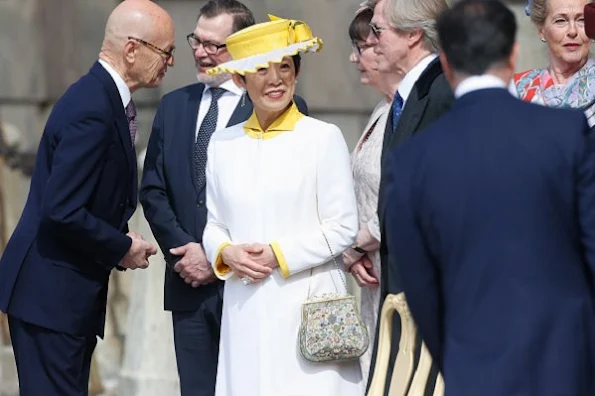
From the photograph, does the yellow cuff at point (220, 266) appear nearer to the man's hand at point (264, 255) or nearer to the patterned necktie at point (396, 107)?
the man's hand at point (264, 255)

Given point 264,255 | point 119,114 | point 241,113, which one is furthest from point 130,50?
point 264,255

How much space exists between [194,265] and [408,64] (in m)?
1.18

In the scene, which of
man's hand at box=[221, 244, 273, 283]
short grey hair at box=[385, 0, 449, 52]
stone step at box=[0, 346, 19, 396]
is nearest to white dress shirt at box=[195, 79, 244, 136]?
man's hand at box=[221, 244, 273, 283]

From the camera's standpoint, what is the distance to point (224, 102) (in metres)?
5.93

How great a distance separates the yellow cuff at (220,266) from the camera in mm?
5172

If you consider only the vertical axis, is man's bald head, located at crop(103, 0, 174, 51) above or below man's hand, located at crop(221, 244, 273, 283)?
above

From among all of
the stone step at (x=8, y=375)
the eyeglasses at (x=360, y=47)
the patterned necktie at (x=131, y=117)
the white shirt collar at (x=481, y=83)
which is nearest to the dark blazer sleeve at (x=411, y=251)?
the white shirt collar at (x=481, y=83)

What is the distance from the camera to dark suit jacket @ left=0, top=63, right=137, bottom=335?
5152 millimetres

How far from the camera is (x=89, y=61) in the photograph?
8.40 meters

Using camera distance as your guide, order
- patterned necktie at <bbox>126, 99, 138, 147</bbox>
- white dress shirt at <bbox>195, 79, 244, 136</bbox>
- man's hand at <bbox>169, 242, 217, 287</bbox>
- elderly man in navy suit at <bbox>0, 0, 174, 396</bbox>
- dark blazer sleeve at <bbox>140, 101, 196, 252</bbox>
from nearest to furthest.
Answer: elderly man in navy suit at <bbox>0, 0, 174, 396</bbox> < patterned necktie at <bbox>126, 99, 138, 147</bbox> < man's hand at <bbox>169, 242, 217, 287</bbox> < dark blazer sleeve at <bbox>140, 101, 196, 252</bbox> < white dress shirt at <bbox>195, 79, 244, 136</bbox>

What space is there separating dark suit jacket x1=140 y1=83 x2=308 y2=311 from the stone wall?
1.33m

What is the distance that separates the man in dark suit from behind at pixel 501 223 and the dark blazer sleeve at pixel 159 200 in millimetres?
2213

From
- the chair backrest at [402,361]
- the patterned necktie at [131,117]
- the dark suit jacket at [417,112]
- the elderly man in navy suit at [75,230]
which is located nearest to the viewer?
the chair backrest at [402,361]

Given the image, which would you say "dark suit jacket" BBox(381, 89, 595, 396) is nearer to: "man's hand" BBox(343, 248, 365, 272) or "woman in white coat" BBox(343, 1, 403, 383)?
"woman in white coat" BBox(343, 1, 403, 383)
